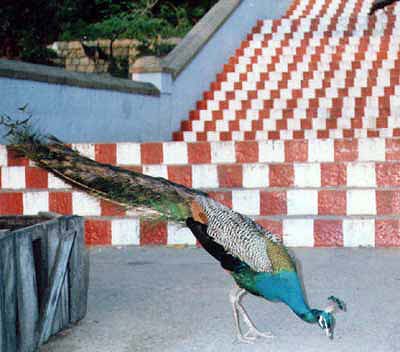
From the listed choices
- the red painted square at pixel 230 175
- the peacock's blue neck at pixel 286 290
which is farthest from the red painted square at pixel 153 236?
the peacock's blue neck at pixel 286 290

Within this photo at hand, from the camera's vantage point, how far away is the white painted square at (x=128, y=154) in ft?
22.5

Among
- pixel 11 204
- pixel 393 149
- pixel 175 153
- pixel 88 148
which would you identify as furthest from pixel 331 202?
pixel 11 204

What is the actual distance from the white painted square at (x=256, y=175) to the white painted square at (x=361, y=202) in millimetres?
648

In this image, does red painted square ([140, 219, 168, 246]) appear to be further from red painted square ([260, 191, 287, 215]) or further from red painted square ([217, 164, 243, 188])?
red painted square ([260, 191, 287, 215])

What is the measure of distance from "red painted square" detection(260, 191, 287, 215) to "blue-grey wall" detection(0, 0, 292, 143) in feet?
7.74

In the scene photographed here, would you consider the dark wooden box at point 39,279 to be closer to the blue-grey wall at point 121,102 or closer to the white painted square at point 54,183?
the white painted square at point 54,183

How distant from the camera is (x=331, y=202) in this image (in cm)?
641

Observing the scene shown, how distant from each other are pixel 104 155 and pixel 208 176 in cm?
87

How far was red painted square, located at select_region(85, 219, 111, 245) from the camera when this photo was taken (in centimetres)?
650

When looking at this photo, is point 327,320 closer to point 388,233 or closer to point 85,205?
point 388,233

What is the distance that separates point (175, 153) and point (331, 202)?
129 cm

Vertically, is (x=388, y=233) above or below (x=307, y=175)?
below

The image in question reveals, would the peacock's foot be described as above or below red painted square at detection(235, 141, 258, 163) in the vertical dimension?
below

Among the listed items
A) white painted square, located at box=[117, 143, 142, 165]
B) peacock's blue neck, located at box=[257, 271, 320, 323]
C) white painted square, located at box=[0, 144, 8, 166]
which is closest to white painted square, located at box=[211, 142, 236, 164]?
white painted square, located at box=[117, 143, 142, 165]
